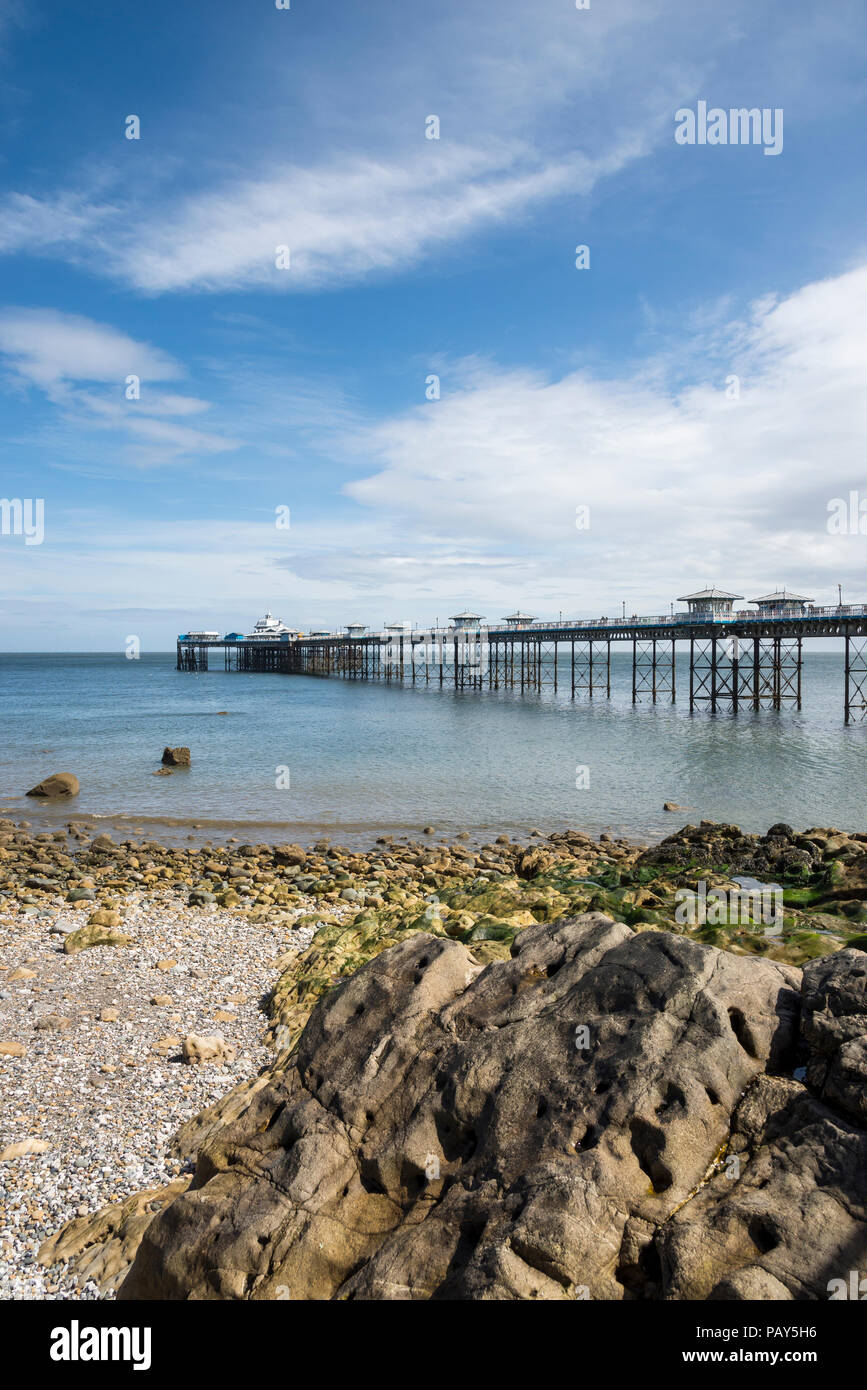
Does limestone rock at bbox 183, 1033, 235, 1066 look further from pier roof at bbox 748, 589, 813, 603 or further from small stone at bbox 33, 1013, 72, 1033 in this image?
pier roof at bbox 748, 589, 813, 603

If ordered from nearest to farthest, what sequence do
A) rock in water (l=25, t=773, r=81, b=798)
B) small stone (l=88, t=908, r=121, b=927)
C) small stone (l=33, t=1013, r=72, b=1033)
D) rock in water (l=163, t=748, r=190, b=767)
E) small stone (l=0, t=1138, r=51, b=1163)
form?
small stone (l=0, t=1138, r=51, b=1163) < small stone (l=33, t=1013, r=72, b=1033) < small stone (l=88, t=908, r=121, b=927) < rock in water (l=25, t=773, r=81, b=798) < rock in water (l=163, t=748, r=190, b=767)

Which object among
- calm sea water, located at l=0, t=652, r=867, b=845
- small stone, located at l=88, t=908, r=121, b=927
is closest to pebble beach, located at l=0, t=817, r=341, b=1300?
small stone, located at l=88, t=908, r=121, b=927

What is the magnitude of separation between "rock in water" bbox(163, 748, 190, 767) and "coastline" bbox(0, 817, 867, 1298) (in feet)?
41.8

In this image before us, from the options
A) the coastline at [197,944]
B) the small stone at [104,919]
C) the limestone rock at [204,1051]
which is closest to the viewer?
the coastline at [197,944]

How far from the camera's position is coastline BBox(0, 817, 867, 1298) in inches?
243

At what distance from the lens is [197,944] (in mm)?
12141

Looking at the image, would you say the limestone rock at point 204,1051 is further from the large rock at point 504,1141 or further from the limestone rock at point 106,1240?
the large rock at point 504,1141

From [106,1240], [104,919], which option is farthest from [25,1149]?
[104,919]

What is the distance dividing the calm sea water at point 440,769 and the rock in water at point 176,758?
0.83 metres

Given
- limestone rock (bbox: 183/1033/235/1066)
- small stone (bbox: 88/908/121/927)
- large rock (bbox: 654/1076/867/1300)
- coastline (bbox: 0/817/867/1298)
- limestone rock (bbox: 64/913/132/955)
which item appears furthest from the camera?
small stone (bbox: 88/908/121/927)

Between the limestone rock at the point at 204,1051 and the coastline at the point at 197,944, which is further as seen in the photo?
the limestone rock at the point at 204,1051

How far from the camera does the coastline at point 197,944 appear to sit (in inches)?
243

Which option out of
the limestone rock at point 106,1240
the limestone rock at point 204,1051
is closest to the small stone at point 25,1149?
the limestone rock at point 106,1240
